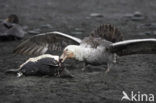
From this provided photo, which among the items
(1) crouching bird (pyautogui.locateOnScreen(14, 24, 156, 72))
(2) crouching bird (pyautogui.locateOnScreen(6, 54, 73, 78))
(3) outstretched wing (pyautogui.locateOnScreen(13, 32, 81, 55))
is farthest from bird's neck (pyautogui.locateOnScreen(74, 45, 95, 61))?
(3) outstretched wing (pyautogui.locateOnScreen(13, 32, 81, 55))

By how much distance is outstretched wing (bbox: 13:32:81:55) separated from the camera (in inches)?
311

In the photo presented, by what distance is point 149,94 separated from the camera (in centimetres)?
554

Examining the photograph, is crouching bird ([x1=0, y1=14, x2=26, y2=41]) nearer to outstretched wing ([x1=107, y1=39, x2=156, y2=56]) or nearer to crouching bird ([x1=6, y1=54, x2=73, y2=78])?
crouching bird ([x1=6, y1=54, x2=73, y2=78])

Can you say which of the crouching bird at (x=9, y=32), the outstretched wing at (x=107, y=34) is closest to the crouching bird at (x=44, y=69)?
the outstretched wing at (x=107, y=34)

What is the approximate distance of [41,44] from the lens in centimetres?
805

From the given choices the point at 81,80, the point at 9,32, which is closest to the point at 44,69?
the point at 81,80

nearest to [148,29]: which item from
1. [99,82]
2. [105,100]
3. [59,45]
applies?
[59,45]

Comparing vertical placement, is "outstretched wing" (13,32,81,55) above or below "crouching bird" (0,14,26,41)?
below

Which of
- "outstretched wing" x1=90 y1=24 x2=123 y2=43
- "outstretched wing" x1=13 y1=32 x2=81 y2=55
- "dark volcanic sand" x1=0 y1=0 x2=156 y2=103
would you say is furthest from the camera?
"outstretched wing" x1=13 y1=32 x2=81 y2=55

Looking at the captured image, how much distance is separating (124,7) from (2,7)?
19.6 feet

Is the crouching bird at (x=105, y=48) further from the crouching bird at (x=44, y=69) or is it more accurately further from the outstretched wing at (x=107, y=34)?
the crouching bird at (x=44, y=69)

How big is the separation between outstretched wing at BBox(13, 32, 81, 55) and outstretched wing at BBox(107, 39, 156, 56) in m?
1.28

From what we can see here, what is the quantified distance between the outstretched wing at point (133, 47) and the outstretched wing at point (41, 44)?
128cm

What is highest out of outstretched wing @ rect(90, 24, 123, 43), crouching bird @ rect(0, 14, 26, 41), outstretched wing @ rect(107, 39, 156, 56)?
crouching bird @ rect(0, 14, 26, 41)
